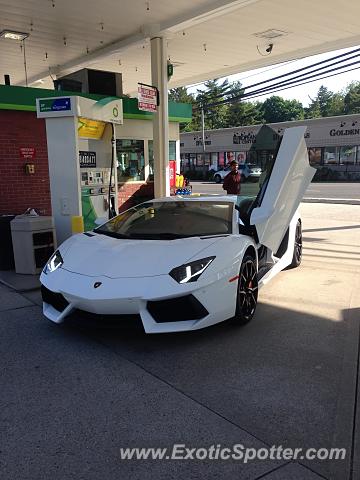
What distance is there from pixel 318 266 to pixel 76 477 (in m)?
5.74

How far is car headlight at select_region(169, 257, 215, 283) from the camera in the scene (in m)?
4.04

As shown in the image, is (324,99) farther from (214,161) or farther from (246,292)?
(246,292)

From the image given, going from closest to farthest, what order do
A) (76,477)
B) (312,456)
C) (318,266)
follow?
(76,477), (312,456), (318,266)

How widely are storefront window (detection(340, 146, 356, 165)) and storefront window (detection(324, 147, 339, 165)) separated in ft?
1.30

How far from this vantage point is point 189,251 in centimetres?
434

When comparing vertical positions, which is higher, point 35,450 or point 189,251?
point 189,251

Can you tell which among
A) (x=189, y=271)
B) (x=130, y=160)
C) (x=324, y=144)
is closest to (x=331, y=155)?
(x=324, y=144)

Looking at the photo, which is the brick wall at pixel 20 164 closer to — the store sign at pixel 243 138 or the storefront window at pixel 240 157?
the storefront window at pixel 240 157

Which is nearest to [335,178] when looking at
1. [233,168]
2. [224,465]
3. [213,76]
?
[213,76]

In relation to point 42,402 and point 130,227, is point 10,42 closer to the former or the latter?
point 130,227

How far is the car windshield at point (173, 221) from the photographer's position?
4.94 m

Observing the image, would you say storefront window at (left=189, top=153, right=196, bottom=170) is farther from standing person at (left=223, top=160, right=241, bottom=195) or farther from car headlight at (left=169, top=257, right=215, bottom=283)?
car headlight at (left=169, top=257, right=215, bottom=283)

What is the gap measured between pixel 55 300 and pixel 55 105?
425 cm

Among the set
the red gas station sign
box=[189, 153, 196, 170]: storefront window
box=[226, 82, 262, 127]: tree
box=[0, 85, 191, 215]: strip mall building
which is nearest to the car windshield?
box=[0, 85, 191, 215]: strip mall building
